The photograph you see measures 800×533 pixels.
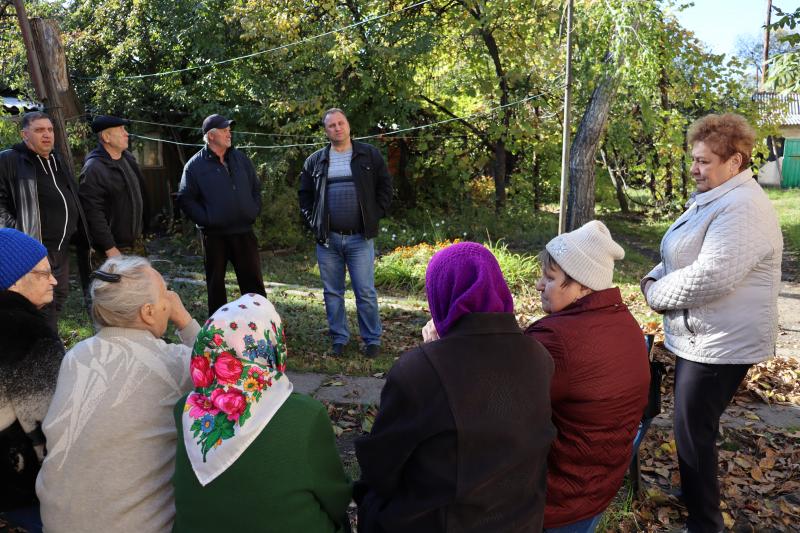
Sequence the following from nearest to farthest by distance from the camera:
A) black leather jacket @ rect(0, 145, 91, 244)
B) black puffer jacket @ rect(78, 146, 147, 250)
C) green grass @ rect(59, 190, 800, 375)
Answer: black leather jacket @ rect(0, 145, 91, 244), black puffer jacket @ rect(78, 146, 147, 250), green grass @ rect(59, 190, 800, 375)

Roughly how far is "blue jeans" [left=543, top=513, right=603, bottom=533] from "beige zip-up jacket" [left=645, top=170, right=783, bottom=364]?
2.91 ft

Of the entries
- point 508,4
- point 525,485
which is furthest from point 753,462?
point 508,4

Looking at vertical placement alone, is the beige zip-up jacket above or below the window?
Result: below

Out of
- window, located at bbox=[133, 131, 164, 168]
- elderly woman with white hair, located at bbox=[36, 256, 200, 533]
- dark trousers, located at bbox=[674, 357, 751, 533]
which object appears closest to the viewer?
elderly woman with white hair, located at bbox=[36, 256, 200, 533]

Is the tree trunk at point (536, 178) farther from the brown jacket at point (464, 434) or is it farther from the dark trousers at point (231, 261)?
the brown jacket at point (464, 434)

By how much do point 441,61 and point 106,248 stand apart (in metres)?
10.6

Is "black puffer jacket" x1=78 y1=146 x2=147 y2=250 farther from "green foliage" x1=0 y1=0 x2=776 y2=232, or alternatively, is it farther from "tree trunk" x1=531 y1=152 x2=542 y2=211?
"tree trunk" x1=531 y1=152 x2=542 y2=211

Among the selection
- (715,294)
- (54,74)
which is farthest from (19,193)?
(715,294)

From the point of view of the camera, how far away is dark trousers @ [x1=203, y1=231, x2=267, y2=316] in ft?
17.9

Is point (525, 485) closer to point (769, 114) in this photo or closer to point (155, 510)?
point (155, 510)

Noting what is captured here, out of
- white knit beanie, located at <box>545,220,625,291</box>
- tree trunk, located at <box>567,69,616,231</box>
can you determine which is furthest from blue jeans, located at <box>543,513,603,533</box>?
tree trunk, located at <box>567,69,616,231</box>

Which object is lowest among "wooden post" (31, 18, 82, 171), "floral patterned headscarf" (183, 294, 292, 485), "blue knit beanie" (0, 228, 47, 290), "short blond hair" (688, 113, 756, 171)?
"floral patterned headscarf" (183, 294, 292, 485)

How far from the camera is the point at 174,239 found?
508 inches

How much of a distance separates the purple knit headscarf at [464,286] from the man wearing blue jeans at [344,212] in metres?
3.29
